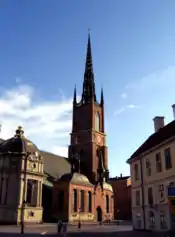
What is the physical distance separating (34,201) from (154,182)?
2972 centimetres

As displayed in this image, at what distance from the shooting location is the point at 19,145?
5391 cm

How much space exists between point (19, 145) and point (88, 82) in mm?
45452

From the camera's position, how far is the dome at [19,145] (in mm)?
53188

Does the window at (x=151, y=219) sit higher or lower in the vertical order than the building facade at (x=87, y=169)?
lower

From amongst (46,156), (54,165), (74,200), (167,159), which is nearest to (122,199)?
(54,165)

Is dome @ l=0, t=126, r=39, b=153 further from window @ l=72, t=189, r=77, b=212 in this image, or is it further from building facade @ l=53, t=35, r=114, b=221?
window @ l=72, t=189, r=77, b=212

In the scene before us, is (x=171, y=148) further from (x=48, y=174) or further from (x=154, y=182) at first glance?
(x=48, y=174)

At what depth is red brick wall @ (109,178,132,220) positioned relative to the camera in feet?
275

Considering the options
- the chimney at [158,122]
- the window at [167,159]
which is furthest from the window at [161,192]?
the chimney at [158,122]

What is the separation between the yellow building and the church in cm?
1481

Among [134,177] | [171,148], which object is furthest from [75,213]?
[171,148]

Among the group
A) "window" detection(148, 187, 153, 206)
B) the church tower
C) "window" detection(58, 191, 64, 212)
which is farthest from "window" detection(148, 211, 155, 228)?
the church tower

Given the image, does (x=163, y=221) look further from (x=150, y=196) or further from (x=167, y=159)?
(x=167, y=159)

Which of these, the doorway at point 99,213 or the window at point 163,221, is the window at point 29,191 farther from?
the window at point 163,221
